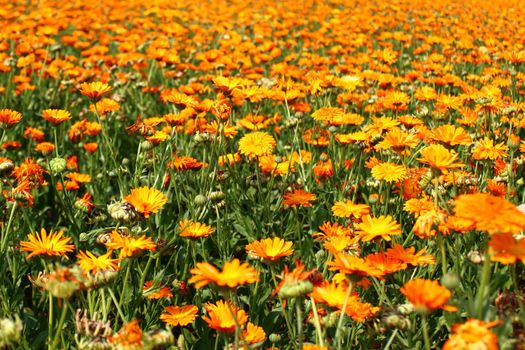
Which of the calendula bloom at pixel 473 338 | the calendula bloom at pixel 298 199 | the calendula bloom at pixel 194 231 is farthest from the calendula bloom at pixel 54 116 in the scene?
the calendula bloom at pixel 473 338

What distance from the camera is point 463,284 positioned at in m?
1.96

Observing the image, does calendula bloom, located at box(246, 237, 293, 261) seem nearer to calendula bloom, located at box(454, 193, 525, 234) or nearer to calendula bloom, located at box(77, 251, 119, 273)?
calendula bloom, located at box(77, 251, 119, 273)

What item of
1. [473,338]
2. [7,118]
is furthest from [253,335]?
[7,118]

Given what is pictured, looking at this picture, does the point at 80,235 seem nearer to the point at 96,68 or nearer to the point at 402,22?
the point at 96,68

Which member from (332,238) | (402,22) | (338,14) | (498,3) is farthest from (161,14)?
(498,3)

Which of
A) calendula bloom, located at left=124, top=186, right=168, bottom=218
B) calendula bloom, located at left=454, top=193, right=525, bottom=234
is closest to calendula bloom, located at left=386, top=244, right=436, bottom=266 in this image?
calendula bloom, located at left=454, top=193, right=525, bottom=234

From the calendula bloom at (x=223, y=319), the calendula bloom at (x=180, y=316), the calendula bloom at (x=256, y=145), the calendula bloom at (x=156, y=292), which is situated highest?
the calendula bloom at (x=256, y=145)

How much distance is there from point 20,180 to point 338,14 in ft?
26.4

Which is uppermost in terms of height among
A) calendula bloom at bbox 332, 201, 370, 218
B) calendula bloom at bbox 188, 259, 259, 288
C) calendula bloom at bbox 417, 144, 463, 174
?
calendula bloom at bbox 417, 144, 463, 174

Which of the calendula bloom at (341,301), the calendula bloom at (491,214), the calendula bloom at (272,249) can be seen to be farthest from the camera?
the calendula bloom at (272,249)

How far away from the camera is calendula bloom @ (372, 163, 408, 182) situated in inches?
88.3

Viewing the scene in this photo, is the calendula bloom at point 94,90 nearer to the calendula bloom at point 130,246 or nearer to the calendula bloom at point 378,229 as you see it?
the calendula bloom at point 130,246

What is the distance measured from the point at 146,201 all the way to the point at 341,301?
848mm

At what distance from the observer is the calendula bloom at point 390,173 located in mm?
2242
